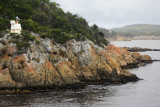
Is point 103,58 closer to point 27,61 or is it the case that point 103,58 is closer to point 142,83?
point 142,83

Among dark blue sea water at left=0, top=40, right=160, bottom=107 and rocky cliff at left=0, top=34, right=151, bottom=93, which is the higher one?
rocky cliff at left=0, top=34, right=151, bottom=93

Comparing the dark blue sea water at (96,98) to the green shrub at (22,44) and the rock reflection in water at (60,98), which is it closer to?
the rock reflection in water at (60,98)

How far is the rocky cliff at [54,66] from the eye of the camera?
4773 centimetres

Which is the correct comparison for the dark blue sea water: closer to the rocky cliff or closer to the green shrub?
the rocky cliff

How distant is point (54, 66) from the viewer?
172 feet

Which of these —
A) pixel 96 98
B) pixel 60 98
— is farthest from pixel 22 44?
pixel 96 98

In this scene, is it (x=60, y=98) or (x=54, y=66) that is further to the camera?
(x=54, y=66)

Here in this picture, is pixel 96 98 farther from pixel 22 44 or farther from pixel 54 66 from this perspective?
pixel 22 44

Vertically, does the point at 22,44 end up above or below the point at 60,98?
above

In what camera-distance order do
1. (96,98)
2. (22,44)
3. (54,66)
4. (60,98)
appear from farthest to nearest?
(54,66)
(22,44)
(96,98)
(60,98)

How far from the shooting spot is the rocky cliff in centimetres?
4773

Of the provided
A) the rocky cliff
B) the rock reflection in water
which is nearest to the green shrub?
the rocky cliff

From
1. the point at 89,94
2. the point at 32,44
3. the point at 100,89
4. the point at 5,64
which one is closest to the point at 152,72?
the point at 100,89

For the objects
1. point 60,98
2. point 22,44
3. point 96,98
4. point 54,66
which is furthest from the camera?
point 54,66
